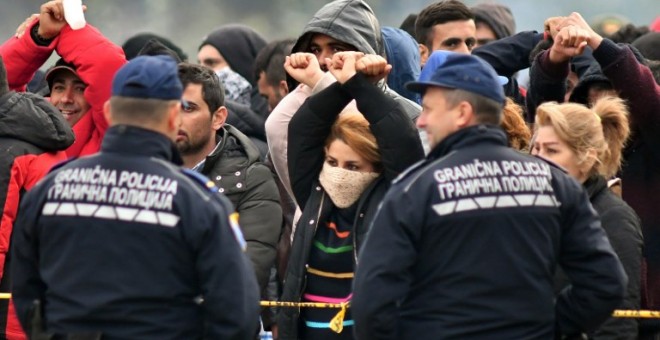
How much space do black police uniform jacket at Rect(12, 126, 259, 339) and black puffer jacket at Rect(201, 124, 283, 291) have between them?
1907mm

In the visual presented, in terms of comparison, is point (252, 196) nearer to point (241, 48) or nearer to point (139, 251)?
point (139, 251)

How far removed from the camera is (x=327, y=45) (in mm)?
8234

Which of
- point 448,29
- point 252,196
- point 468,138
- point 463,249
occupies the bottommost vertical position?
point 463,249

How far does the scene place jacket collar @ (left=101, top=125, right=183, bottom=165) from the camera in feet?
19.8

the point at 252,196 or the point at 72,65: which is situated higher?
the point at 72,65

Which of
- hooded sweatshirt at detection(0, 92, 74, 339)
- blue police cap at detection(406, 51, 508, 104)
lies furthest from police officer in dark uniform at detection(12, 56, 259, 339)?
hooded sweatshirt at detection(0, 92, 74, 339)

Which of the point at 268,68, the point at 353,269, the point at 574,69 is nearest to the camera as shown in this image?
the point at 353,269

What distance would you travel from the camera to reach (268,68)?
1159 centimetres

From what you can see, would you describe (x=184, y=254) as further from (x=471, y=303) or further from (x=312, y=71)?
(x=312, y=71)

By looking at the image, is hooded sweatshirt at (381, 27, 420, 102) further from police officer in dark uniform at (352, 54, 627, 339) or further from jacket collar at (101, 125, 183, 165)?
jacket collar at (101, 125, 183, 165)

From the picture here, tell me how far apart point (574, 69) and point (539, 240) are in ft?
9.92

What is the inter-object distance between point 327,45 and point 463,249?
2.46m

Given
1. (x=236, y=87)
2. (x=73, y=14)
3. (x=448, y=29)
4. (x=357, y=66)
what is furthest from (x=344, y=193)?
(x=236, y=87)

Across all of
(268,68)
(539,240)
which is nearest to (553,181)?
(539,240)
